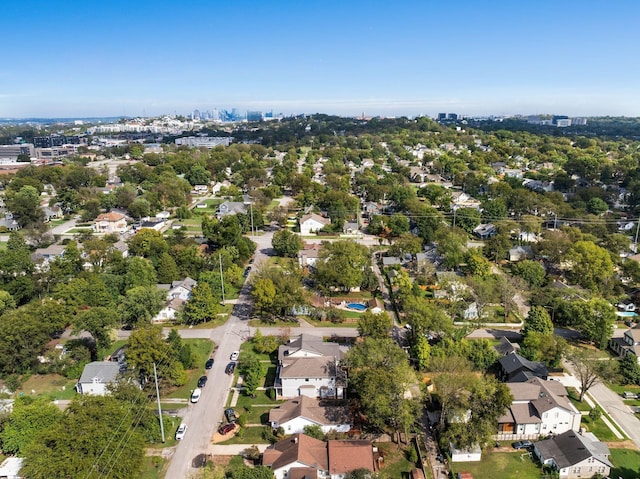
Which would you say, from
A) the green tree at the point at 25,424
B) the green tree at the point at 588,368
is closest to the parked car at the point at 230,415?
the green tree at the point at 25,424

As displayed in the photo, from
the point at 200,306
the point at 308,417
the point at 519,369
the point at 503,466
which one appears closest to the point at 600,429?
the point at 519,369

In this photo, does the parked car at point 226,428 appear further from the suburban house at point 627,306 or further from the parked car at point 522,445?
the suburban house at point 627,306

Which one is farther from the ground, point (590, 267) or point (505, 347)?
Result: point (590, 267)

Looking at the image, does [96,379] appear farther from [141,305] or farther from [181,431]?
[141,305]

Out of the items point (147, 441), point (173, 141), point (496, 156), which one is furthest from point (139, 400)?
point (173, 141)

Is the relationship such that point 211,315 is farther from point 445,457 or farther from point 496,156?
point 496,156

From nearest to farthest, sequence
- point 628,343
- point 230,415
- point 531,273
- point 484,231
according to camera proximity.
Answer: point 230,415 < point 628,343 < point 531,273 < point 484,231
